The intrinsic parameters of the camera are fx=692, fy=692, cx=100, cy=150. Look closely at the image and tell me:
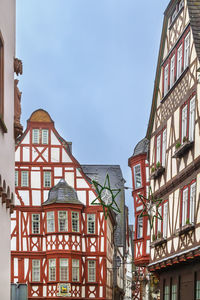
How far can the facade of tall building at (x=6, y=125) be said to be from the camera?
9.87 m

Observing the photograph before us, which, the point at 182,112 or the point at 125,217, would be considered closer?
the point at 182,112

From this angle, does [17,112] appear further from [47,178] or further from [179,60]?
[47,178]

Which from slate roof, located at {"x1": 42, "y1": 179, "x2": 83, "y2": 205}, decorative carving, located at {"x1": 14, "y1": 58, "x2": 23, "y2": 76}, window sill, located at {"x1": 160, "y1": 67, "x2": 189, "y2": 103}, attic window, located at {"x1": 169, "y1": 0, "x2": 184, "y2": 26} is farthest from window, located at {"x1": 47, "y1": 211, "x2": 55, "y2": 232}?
decorative carving, located at {"x1": 14, "y1": 58, "x2": 23, "y2": 76}

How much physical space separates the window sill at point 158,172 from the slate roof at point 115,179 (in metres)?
27.4

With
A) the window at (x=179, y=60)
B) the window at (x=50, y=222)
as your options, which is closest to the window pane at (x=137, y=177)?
the window at (x=50, y=222)

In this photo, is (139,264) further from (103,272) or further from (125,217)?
(125,217)

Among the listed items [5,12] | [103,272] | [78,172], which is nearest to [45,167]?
[78,172]

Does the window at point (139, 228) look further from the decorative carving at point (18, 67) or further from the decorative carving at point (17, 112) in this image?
the decorative carving at point (18, 67)

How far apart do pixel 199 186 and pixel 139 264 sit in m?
13.3

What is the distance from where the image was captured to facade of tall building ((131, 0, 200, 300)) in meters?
19.2

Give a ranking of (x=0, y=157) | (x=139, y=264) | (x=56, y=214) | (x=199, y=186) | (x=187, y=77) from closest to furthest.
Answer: (x=0, y=157) < (x=199, y=186) < (x=187, y=77) < (x=139, y=264) < (x=56, y=214)

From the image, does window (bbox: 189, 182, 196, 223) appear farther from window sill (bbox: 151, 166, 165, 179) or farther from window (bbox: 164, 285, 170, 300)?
window (bbox: 164, 285, 170, 300)

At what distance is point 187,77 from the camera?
2078 centimetres

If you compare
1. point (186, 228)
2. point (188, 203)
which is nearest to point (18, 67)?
point (186, 228)
